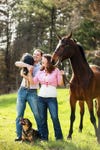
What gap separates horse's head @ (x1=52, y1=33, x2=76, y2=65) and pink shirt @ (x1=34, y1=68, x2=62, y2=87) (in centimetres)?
28

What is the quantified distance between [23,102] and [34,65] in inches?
36.2

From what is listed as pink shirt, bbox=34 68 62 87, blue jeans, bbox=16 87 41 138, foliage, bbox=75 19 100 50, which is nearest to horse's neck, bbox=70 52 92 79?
pink shirt, bbox=34 68 62 87

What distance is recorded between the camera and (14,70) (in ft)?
179

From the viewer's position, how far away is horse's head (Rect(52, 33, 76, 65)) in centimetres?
985

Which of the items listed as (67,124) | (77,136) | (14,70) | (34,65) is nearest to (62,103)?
(67,124)

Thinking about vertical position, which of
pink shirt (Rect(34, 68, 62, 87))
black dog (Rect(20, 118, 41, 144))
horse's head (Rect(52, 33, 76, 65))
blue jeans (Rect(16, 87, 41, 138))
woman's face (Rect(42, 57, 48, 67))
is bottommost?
black dog (Rect(20, 118, 41, 144))

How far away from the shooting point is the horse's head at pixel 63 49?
9852 mm

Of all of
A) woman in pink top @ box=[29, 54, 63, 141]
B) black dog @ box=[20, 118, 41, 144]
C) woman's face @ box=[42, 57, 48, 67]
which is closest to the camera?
black dog @ box=[20, 118, 41, 144]

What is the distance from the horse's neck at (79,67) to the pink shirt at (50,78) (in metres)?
0.89

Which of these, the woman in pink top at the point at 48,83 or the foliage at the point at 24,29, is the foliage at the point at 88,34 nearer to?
the foliage at the point at 24,29

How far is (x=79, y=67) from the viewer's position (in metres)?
10.7

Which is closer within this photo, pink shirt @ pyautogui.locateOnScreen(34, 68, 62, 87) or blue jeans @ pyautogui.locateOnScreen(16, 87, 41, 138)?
pink shirt @ pyautogui.locateOnScreen(34, 68, 62, 87)

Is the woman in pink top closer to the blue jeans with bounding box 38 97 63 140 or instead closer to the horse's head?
the blue jeans with bounding box 38 97 63 140

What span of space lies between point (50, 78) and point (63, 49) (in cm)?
78
